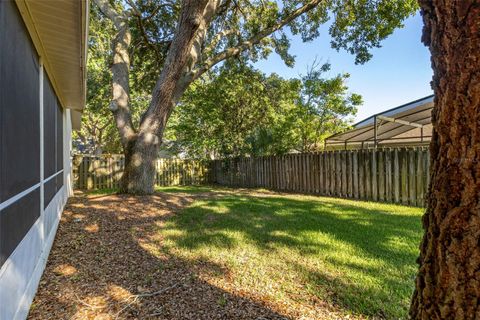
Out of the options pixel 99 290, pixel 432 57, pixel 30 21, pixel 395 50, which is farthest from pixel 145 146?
pixel 395 50

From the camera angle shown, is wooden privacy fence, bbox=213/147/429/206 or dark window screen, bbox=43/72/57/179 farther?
wooden privacy fence, bbox=213/147/429/206

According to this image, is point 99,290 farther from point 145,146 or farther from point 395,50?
point 395,50

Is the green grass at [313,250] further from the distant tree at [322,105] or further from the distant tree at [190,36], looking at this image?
the distant tree at [322,105]

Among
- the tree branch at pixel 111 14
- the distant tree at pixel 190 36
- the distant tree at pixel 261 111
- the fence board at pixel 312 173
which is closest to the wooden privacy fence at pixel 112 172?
the fence board at pixel 312 173

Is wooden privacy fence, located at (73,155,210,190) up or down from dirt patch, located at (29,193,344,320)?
up

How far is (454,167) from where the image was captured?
1.01m

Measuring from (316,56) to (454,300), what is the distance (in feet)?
34.6

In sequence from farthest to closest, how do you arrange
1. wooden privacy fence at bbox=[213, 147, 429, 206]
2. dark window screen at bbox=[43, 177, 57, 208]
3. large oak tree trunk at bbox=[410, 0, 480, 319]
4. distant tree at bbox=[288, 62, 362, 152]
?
distant tree at bbox=[288, 62, 362, 152], wooden privacy fence at bbox=[213, 147, 429, 206], dark window screen at bbox=[43, 177, 57, 208], large oak tree trunk at bbox=[410, 0, 480, 319]

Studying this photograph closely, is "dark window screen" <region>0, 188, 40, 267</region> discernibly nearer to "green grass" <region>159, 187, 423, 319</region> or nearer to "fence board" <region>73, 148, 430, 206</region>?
"green grass" <region>159, 187, 423, 319</region>

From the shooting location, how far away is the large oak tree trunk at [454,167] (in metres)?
0.97

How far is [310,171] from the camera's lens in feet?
28.3

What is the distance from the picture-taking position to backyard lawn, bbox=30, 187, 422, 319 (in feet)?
6.93

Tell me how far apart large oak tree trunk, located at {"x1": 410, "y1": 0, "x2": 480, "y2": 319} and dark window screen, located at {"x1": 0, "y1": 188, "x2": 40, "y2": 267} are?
7.45ft

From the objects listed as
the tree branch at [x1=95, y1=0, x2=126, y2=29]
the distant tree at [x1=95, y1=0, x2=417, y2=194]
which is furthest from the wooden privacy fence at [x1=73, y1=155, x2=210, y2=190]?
the tree branch at [x1=95, y1=0, x2=126, y2=29]
